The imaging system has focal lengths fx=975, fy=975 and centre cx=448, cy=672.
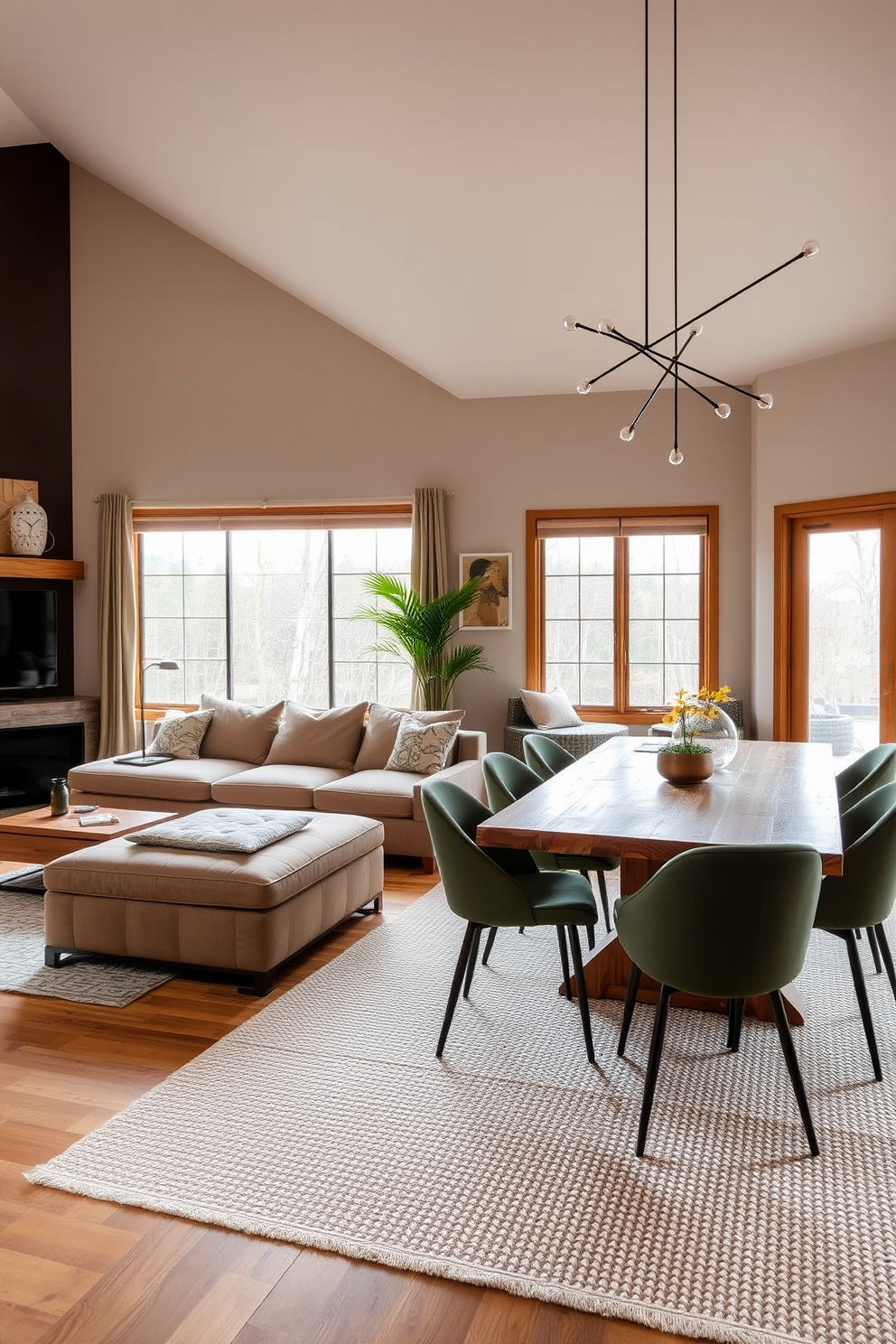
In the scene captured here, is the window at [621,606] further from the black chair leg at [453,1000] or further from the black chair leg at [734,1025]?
the black chair leg at [453,1000]

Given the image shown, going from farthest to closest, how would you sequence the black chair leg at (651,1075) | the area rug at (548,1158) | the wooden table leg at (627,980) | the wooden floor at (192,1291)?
1. the wooden table leg at (627,980)
2. the black chair leg at (651,1075)
3. the area rug at (548,1158)
4. the wooden floor at (192,1291)

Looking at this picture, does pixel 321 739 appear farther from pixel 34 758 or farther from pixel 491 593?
pixel 34 758

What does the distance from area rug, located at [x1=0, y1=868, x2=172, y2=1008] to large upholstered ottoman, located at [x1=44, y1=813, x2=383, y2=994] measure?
0.09 m

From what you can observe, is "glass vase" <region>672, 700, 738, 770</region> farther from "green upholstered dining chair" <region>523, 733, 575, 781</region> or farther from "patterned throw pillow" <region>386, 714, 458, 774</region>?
"patterned throw pillow" <region>386, 714, 458, 774</region>

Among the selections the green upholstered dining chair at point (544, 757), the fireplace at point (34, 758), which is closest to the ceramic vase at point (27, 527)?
the fireplace at point (34, 758)

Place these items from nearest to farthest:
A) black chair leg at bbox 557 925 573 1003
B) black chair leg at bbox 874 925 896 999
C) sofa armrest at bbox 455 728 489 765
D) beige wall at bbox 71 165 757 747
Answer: black chair leg at bbox 874 925 896 999, black chair leg at bbox 557 925 573 1003, sofa armrest at bbox 455 728 489 765, beige wall at bbox 71 165 757 747

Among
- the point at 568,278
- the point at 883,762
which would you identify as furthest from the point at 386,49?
the point at 883,762

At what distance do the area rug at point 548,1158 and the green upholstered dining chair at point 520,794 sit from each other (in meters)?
0.52

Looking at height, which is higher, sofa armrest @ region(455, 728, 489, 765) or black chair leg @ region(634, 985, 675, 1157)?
sofa armrest @ region(455, 728, 489, 765)

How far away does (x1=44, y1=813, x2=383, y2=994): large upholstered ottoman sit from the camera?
11.2 feet

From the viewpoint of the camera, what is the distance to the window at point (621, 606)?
665 cm

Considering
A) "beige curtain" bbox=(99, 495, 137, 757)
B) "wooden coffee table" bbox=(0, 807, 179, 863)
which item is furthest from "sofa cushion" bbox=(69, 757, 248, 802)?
"beige curtain" bbox=(99, 495, 137, 757)

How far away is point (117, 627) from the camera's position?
7.55 metres

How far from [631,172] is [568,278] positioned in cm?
95
